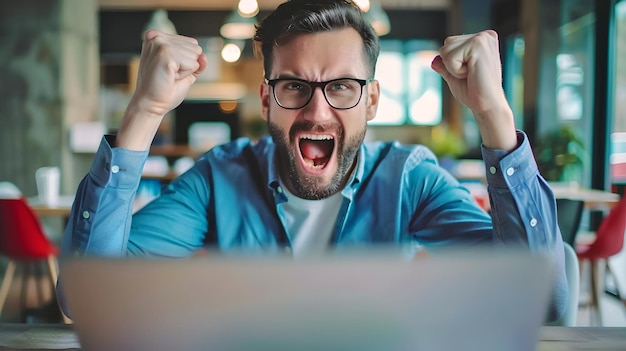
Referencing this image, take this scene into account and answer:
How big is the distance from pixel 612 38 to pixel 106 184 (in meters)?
5.50

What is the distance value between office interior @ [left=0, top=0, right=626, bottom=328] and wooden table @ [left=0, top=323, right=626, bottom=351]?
161 inches

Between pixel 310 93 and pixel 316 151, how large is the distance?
212mm

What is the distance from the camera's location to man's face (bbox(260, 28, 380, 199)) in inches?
57.2

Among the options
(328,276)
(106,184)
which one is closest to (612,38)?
(106,184)

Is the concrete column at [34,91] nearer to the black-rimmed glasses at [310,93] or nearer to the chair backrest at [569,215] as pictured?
the chair backrest at [569,215]

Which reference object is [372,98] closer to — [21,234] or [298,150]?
[298,150]

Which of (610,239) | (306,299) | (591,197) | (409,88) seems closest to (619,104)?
(591,197)

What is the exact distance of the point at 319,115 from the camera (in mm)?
1441

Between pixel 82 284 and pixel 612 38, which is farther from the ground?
pixel 612 38

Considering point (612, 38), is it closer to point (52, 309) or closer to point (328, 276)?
point (52, 309)

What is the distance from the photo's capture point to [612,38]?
550 centimetres

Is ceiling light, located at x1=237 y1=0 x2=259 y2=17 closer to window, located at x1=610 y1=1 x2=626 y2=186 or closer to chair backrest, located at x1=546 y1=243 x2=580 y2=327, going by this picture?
window, located at x1=610 y1=1 x2=626 y2=186

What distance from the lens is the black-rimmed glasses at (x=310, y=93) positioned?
1.45 meters

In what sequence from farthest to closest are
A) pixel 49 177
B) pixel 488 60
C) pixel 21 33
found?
pixel 21 33, pixel 49 177, pixel 488 60
